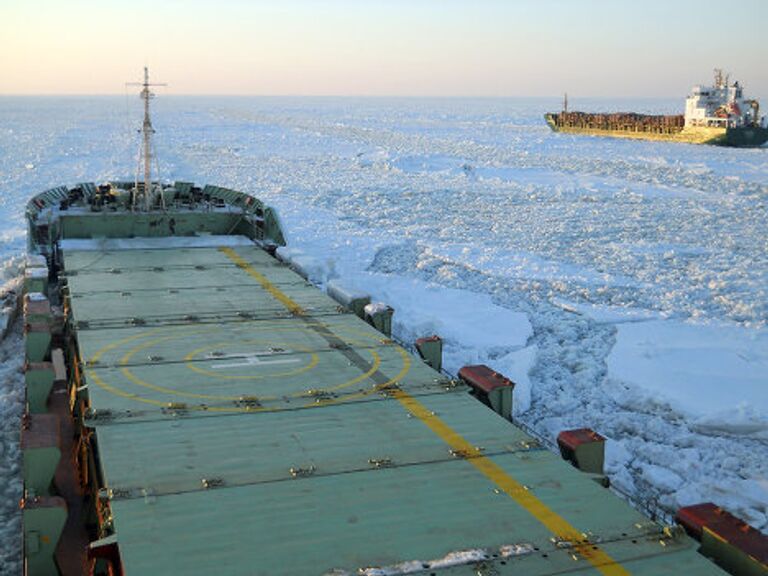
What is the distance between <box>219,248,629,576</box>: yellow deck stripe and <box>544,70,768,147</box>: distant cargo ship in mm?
62582

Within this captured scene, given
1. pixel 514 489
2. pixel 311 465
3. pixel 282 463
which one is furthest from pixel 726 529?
pixel 282 463

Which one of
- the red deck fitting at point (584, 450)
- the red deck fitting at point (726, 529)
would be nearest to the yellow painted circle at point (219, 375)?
the red deck fitting at point (584, 450)

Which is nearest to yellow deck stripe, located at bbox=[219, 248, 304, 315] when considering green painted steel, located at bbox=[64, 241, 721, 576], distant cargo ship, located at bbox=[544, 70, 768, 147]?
green painted steel, located at bbox=[64, 241, 721, 576]

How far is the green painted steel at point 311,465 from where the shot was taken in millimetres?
5496

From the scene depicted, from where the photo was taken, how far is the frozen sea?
37.6 feet

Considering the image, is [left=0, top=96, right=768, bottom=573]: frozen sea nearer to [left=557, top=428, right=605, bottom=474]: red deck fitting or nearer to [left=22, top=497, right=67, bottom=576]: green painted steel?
[left=557, top=428, right=605, bottom=474]: red deck fitting

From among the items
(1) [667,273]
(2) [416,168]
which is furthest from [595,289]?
(2) [416,168]

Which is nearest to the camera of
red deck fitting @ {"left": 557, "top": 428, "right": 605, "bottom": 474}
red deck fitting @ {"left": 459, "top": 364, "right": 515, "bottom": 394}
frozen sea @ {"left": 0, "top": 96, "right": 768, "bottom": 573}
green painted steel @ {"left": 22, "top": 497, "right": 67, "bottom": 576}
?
green painted steel @ {"left": 22, "top": 497, "right": 67, "bottom": 576}

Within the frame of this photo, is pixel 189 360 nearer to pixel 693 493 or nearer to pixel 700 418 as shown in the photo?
pixel 693 493

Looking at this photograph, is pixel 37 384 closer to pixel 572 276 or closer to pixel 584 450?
pixel 584 450

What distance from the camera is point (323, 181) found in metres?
42.4

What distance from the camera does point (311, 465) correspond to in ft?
22.5

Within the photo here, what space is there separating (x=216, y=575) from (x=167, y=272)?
10.4 metres

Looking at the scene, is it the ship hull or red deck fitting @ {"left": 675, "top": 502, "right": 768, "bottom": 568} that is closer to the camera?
red deck fitting @ {"left": 675, "top": 502, "right": 768, "bottom": 568}
